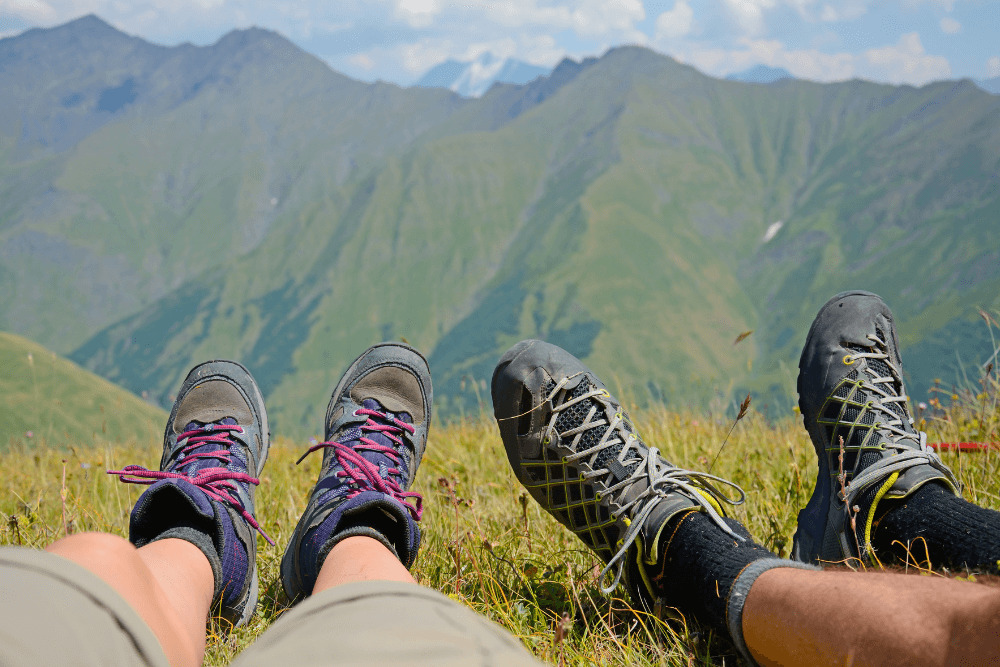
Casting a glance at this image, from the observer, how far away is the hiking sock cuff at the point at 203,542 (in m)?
1.93

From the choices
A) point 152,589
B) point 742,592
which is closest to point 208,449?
point 152,589

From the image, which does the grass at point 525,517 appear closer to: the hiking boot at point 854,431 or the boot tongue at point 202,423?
the hiking boot at point 854,431

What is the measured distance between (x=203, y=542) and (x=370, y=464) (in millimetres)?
684

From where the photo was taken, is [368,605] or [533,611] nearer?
[368,605]

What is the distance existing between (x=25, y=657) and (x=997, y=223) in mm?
199404

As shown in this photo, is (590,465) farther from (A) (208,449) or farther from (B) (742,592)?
(A) (208,449)

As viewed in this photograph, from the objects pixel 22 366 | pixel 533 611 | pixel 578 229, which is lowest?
pixel 22 366

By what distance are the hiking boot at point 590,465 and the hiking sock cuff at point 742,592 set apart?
22 centimetres

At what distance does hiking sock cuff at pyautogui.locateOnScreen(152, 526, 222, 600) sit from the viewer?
1.93 m

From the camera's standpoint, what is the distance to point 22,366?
58906mm

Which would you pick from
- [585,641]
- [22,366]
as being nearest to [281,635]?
[585,641]

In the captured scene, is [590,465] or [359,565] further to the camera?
[590,465]

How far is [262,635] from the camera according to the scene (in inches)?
41.9

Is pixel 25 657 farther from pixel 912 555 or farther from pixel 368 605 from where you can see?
pixel 912 555
